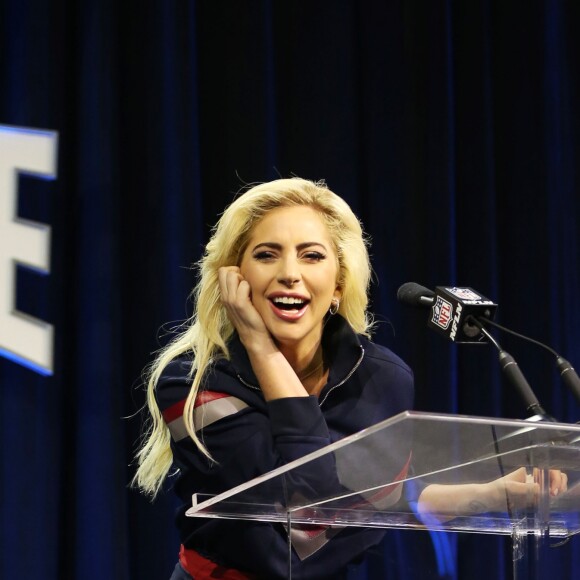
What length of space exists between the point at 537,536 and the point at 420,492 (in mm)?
134

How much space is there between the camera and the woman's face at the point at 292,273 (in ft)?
6.24

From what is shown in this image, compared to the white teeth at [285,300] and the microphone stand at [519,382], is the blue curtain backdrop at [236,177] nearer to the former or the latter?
the white teeth at [285,300]

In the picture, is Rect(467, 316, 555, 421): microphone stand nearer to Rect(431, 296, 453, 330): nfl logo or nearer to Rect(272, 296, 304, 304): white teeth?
Rect(431, 296, 453, 330): nfl logo

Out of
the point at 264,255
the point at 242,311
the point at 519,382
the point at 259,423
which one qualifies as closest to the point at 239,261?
the point at 264,255

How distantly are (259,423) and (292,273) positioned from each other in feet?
1.09

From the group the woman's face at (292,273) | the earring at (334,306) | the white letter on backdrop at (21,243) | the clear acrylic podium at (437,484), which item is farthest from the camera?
the white letter on backdrop at (21,243)

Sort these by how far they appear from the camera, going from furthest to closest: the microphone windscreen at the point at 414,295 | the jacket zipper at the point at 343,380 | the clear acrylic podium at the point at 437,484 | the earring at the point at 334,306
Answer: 1. the earring at the point at 334,306
2. the jacket zipper at the point at 343,380
3. the microphone windscreen at the point at 414,295
4. the clear acrylic podium at the point at 437,484

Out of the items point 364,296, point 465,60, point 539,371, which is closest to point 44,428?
point 364,296

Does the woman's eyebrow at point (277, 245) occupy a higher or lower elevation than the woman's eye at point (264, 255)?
higher

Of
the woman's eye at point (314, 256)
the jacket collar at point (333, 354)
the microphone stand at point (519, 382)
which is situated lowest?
the jacket collar at point (333, 354)

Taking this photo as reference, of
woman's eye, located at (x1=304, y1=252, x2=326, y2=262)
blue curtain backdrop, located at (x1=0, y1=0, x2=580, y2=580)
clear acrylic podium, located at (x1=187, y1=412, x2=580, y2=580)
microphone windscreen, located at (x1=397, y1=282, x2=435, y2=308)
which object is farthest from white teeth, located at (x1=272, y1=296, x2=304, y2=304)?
blue curtain backdrop, located at (x1=0, y1=0, x2=580, y2=580)

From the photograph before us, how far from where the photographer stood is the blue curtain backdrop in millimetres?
2824

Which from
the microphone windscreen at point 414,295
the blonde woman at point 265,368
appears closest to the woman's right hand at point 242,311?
the blonde woman at point 265,368

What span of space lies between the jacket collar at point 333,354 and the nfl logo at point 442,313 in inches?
17.4
